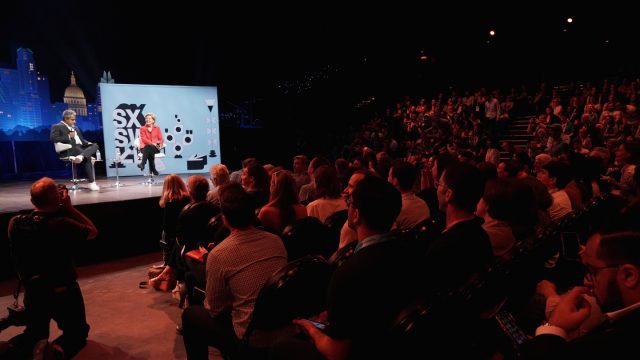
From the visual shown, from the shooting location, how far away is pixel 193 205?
361cm

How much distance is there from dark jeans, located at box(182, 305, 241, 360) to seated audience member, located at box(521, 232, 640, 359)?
135cm

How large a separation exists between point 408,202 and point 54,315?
275 cm

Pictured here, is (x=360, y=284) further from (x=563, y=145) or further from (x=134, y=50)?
(x=134, y=50)

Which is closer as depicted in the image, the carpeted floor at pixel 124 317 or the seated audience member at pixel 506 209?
the seated audience member at pixel 506 209

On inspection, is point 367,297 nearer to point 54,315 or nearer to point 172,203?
point 54,315

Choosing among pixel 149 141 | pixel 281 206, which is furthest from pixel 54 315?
pixel 149 141

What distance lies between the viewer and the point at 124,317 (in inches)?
145

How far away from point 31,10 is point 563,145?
12.3 meters

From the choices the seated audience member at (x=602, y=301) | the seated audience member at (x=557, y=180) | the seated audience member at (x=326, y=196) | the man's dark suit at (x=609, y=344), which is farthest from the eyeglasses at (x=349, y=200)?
the seated audience member at (x=557, y=180)

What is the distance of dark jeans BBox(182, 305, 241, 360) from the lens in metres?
2.13

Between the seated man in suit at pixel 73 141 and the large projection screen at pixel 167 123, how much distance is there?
72.2 inches

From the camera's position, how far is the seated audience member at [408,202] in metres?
3.20

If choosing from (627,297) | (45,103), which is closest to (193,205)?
(627,297)

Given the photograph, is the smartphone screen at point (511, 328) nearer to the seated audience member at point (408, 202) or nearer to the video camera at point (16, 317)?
the seated audience member at point (408, 202)
